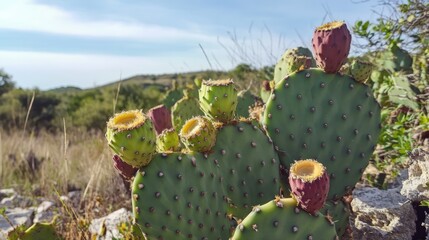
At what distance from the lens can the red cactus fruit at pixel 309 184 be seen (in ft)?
5.80

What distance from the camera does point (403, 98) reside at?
4152 mm

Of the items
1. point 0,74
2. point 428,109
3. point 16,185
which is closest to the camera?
point 428,109

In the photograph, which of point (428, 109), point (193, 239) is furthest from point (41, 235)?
point (428, 109)

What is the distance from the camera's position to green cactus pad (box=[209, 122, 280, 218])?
7.77 feet

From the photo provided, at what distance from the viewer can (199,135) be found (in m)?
2.18

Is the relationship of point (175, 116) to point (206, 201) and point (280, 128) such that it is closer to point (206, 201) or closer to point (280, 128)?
point (280, 128)

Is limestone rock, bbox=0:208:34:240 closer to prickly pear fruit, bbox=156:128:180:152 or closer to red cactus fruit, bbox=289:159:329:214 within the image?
prickly pear fruit, bbox=156:128:180:152

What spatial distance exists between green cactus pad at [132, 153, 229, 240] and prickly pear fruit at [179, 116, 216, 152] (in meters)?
0.04

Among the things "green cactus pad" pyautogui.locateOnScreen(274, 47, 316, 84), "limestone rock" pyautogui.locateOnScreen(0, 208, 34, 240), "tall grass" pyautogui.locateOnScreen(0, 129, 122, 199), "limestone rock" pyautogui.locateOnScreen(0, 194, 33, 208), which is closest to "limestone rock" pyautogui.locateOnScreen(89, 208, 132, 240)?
"limestone rock" pyautogui.locateOnScreen(0, 208, 34, 240)

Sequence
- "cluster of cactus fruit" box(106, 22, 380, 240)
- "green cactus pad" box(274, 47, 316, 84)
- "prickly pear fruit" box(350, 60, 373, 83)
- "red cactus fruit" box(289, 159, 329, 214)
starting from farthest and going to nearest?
"green cactus pad" box(274, 47, 316, 84), "prickly pear fruit" box(350, 60, 373, 83), "cluster of cactus fruit" box(106, 22, 380, 240), "red cactus fruit" box(289, 159, 329, 214)

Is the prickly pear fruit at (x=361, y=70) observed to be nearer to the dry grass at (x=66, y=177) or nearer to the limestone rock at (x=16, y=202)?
the dry grass at (x=66, y=177)

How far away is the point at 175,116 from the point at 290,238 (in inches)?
99.2

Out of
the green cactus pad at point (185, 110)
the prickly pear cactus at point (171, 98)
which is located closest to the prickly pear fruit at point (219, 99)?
the green cactus pad at point (185, 110)

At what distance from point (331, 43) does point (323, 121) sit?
348 mm
